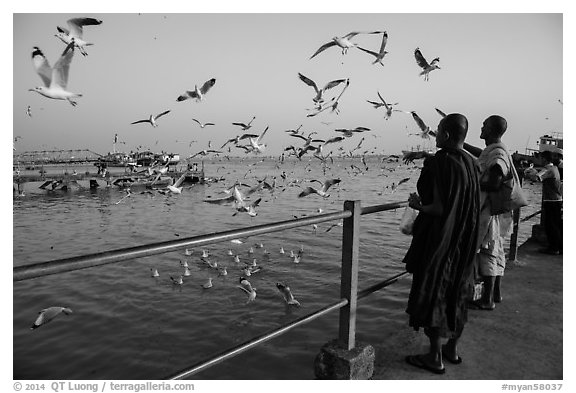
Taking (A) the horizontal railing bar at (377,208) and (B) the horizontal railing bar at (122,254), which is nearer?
(B) the horizontal railing bar at (122,254)

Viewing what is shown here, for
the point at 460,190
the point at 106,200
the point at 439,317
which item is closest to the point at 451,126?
the point at 460,190

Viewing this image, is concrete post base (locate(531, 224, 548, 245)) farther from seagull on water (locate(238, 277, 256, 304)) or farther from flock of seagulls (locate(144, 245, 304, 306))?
seagull on water (locate(238, 277, 256, 304))

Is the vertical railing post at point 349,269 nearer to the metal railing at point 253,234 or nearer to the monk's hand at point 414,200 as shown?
the metal railing at point 253,234

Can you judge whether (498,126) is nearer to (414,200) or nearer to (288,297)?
(414,200)

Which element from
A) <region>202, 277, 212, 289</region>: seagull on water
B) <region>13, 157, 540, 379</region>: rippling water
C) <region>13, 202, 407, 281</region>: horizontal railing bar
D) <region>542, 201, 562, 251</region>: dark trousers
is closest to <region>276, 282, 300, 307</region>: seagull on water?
<region>13, 157, 540, 379</region>: rippling water

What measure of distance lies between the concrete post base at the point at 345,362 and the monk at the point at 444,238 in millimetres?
445

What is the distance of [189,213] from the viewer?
30.5 meters

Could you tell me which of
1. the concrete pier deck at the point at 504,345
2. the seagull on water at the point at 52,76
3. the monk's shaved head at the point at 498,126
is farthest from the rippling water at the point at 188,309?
the seagull on water at the point at 52,76

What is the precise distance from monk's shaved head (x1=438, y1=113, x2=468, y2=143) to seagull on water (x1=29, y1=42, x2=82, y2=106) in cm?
331

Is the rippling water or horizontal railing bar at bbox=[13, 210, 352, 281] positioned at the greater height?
horizontal railing bar at bbox=[13, 210, 352, 281]

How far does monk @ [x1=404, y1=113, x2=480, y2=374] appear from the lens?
113 inches

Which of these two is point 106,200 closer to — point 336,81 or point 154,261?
point 154,261

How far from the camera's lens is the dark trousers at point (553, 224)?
22.8 feet
